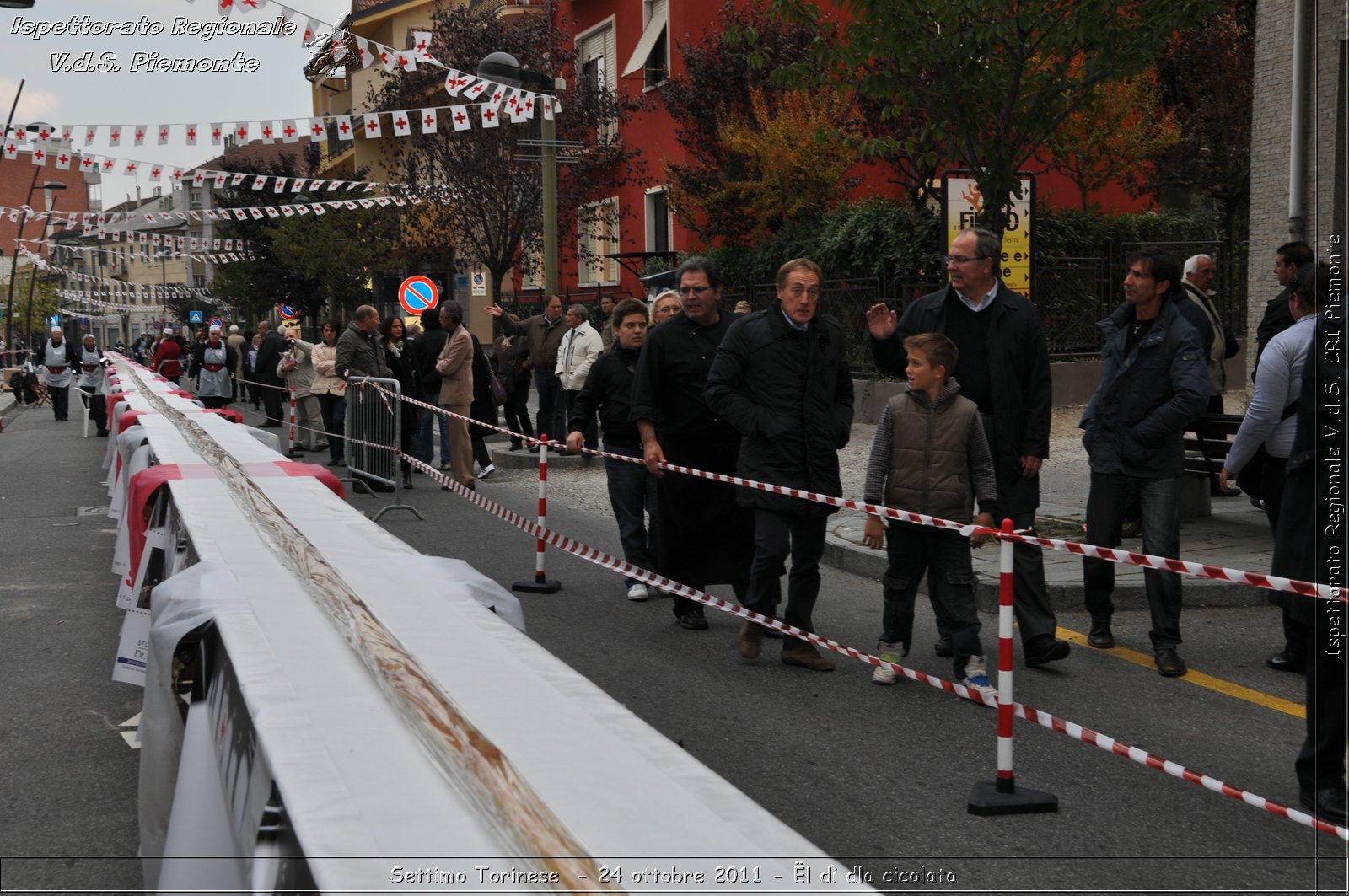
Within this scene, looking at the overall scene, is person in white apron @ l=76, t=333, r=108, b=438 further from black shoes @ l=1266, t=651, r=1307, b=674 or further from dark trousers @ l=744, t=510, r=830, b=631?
black shoes @ l=1266, t=651, r=1307, b=674

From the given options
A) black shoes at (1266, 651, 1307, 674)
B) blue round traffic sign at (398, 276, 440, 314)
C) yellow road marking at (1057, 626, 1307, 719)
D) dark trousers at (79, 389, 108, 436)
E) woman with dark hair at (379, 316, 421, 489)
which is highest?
blue round traffic sign at (398, 276, 440, 314)

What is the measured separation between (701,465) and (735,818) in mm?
5128

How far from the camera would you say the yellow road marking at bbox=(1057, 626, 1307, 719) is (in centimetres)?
555

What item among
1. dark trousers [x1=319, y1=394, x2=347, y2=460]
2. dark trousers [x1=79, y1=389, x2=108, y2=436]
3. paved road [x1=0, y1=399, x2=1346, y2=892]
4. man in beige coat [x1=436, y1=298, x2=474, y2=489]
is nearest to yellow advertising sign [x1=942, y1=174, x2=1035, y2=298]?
paved road [x1=0, y1=399, x2=1346, y2=892]

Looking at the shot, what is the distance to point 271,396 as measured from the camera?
24578mm

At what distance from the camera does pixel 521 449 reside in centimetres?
1686

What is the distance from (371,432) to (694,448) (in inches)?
266

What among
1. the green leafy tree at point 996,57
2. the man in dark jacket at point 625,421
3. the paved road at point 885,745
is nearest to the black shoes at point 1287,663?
the paved road at point 885,745

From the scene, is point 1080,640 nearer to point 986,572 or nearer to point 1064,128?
point 986,572

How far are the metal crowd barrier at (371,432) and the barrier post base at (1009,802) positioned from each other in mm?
8993

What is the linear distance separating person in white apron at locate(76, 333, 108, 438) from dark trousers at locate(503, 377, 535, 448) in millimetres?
7907

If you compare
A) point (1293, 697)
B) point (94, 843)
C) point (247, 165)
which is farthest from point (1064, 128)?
point (247, 165)

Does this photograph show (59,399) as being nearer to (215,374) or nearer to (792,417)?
(215,374)

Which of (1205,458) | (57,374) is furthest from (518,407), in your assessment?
(57,374)
